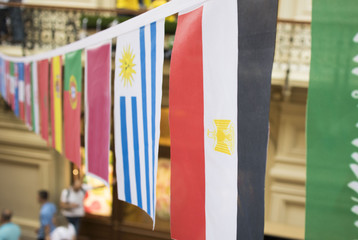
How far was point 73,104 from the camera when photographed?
11.6 feet

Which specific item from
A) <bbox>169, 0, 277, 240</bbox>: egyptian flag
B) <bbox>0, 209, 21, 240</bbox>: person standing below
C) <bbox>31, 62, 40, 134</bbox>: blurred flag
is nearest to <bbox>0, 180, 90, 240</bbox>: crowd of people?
<bbox>0, 209, 21, 240</bbox>: person standing below

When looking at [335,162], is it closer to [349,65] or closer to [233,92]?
[349,65]

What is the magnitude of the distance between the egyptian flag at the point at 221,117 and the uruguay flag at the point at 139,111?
7.8 inches

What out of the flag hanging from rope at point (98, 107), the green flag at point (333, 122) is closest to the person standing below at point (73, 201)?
the flag hanging from rope at point (98, 107)

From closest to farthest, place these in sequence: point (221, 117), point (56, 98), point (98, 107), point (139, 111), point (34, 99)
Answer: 1. point (221, 117)
2. point (139, 111)
3. point (98, 107)
4. point (56, 98)
5. point (34, 99)

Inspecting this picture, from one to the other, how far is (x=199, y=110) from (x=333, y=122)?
0.71 meters

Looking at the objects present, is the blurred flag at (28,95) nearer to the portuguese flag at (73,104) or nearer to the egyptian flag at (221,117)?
the portuguese flag at (73,104)

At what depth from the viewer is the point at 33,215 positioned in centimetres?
787

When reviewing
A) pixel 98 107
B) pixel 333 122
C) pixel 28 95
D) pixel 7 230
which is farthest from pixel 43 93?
pixel 333 122

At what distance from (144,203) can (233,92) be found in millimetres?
1140

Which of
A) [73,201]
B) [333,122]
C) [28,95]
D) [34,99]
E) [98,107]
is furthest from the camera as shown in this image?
[73,201]

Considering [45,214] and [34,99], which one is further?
[45,214]

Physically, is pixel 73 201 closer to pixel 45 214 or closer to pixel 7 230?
pixel 45 214

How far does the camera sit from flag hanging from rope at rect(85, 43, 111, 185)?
2885mm
